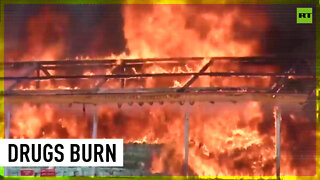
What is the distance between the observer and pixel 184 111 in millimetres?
4348

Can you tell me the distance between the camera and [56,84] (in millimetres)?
4445

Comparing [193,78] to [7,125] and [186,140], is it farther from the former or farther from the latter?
[7,125]

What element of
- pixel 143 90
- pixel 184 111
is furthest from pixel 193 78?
pixel 143 90

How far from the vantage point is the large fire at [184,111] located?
14.2ft

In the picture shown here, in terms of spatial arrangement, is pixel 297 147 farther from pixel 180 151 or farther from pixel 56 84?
pixel 56 84

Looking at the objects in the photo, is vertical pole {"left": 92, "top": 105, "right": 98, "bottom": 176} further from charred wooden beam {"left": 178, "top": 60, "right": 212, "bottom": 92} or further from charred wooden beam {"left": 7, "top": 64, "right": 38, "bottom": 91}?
charred wooden beam {"left": 178, "top": 60, "right": 212, "bottom": 92}

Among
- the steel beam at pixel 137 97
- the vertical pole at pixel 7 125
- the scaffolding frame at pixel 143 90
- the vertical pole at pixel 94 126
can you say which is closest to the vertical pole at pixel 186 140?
the scaffolding frame at pixel 143 90

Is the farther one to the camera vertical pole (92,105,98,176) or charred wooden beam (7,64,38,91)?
charred wooden beam (7,64,38,91)

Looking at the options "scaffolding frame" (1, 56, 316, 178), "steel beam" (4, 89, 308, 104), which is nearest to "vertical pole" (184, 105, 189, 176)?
"scaffolding frame" (1, 56, 316, 178)

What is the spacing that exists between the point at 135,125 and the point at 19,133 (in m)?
1.19

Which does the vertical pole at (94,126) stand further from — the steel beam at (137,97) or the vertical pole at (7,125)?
the vertical pole at (7,125)

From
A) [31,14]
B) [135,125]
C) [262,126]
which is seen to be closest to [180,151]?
[135,125]

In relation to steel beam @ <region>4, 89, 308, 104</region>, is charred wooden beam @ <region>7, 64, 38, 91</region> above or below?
above

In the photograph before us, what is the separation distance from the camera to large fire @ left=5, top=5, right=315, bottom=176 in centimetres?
432
